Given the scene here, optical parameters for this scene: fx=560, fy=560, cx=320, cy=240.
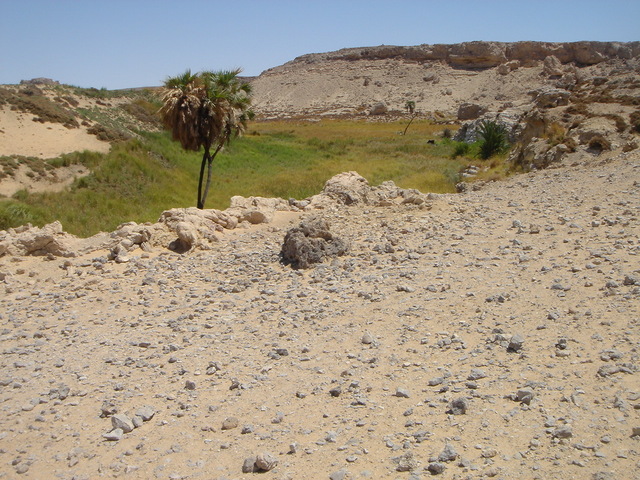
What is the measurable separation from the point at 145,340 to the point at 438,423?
415 centimetres

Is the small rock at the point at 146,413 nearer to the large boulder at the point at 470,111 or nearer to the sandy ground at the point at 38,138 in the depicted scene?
the sandy ground at the point at 38,138

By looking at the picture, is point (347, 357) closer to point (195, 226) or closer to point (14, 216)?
point (195, 226)

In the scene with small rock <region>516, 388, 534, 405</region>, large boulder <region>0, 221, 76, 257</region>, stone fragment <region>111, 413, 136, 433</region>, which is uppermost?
large boulder <region>0, 221, 76, 257</region>

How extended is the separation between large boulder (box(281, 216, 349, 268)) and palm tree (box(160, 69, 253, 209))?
929cm

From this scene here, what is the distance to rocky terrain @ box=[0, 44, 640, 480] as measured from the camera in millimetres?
4902

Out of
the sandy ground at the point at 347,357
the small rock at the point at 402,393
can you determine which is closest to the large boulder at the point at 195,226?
the sandy ground at the point at 347,357

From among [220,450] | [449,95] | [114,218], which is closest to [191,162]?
[114,218]

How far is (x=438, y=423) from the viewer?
16.8 feet

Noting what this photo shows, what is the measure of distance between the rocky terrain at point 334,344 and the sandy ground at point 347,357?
0.09 ft

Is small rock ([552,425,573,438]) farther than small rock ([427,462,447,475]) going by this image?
Yes

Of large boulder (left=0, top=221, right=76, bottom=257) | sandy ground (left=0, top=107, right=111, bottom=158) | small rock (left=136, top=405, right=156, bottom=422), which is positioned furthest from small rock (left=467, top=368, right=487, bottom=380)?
sandy ground (left=0, top=107, right=111, bottom=158)

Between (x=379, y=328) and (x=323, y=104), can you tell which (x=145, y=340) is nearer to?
(x=379, y=328)

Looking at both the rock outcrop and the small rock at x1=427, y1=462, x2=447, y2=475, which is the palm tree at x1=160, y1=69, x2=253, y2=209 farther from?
the small rock at x1=427, y1=462, x2=447, y2=475

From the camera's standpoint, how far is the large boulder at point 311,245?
9906mm
